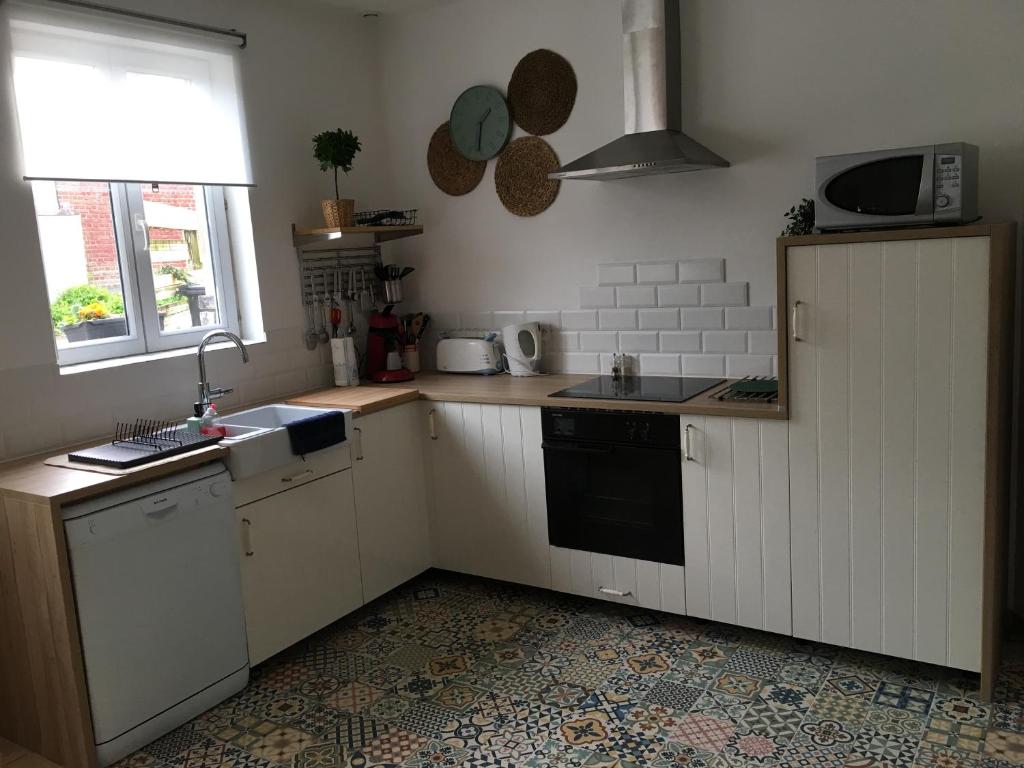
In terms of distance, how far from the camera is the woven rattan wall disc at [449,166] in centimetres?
393

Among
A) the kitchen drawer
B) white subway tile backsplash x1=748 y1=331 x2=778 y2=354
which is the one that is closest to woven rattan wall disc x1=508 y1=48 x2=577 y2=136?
white subway tile backsplash x1=748 y1=331 x2=778 y2=354

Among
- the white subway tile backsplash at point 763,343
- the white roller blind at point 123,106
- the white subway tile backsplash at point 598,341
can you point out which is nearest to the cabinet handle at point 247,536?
the white roller blind at point 123,106

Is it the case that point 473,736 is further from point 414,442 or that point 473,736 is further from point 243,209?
point 243,209

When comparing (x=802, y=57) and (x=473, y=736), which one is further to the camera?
(x=802, y=57)

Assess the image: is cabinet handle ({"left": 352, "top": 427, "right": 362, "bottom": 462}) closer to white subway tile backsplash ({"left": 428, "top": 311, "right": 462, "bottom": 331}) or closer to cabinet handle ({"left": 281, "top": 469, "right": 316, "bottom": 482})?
cabinet handle ({"left": 281, "top": 469, "right": 316, "bottom": 482})

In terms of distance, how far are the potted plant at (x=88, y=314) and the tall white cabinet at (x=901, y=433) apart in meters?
2.32

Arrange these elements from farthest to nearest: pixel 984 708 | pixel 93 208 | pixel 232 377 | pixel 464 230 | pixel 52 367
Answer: pixel 464 230
pixel 232 377
pixel 93 208
pixel 52 367
pixel 984 708

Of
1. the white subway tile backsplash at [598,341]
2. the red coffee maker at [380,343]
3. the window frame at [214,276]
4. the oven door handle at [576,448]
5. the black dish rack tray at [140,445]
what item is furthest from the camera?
the red coffee maker at [380,343]

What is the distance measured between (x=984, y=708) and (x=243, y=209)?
3110 mm

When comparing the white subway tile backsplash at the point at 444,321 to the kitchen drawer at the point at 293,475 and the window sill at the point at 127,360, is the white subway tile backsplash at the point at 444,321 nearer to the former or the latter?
the window sill at the point at 127,360

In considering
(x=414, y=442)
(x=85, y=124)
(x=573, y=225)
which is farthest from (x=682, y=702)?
(x=85, y=124)

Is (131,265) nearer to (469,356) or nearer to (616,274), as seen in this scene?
(469,356)

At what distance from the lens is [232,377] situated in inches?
137

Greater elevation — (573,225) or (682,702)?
(573,225)
